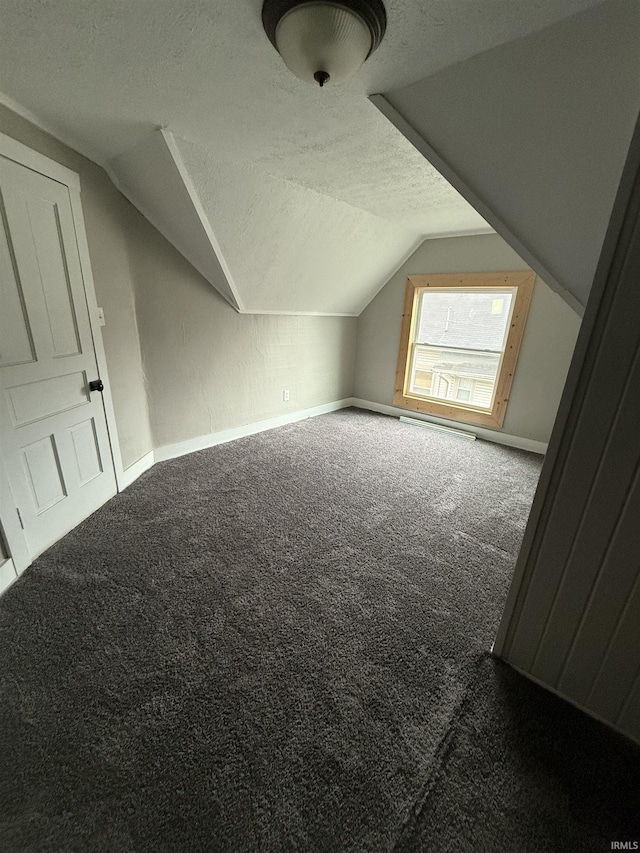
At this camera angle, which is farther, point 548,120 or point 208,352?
point 208,352

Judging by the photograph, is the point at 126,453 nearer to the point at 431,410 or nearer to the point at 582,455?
the point at 582,455

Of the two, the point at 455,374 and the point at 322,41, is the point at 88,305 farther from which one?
the point at 455,374

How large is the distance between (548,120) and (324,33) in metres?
0.86

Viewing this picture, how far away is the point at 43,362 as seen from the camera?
5.87ft

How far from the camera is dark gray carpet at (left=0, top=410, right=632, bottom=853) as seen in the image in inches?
37.0

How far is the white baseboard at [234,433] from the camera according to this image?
3.08 metres

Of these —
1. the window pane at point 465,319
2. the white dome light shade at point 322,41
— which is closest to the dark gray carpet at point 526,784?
the white dome light shade at point 322,41

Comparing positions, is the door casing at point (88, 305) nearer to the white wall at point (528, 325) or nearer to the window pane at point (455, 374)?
the white wall at point (528, 325)

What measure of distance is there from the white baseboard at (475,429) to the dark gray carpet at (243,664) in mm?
1351

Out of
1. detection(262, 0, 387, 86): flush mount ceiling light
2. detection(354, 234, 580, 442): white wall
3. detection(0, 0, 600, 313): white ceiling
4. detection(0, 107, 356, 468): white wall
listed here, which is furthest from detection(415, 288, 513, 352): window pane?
detection(262, 0, 387, 86): flush mount ceiling light

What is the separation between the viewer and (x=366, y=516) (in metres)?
2.32

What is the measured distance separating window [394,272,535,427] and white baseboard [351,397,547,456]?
86 millimetres

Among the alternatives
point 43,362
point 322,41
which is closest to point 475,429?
point 322,41

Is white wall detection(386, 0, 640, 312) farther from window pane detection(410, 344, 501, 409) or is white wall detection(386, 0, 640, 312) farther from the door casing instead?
window pane detection(410, 344, 501, 409)
